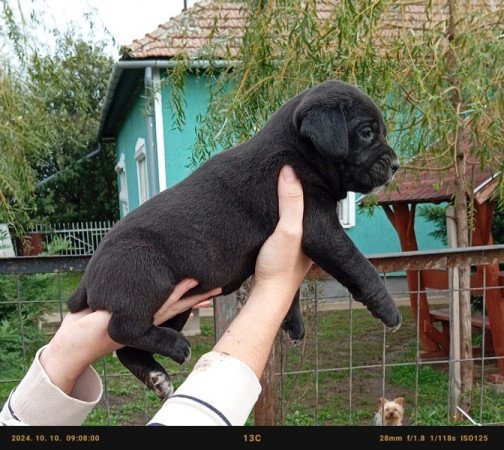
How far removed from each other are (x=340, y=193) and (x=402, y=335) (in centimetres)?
633

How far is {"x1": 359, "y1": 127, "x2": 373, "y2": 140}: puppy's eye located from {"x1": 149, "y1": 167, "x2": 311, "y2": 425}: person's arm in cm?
27

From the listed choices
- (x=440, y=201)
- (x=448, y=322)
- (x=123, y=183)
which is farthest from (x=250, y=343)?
(x=123, y=183)

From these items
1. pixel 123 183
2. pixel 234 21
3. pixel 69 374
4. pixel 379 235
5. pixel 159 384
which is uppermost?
pixel 234 21

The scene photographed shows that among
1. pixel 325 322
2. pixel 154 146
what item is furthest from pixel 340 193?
pixel 154 146

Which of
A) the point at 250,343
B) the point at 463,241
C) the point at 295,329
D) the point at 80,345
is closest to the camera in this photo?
the point at 250,343

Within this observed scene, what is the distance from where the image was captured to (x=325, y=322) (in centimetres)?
802

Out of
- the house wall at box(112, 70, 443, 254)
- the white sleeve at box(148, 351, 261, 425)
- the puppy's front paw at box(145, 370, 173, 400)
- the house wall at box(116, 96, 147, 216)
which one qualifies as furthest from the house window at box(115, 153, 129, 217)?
the white sleeve at box(148, 351, 261, 425)

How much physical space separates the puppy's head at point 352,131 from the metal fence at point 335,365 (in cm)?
90

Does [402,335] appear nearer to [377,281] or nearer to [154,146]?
[154,146]

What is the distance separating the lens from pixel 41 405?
1683 millimetres

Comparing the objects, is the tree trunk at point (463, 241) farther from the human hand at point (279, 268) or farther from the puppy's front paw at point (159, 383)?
the puppy's front paw at point (159, 383)

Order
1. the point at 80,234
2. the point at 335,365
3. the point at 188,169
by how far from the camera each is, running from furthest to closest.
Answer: the point at 80,234
the point at 188,169
the point at 335,365

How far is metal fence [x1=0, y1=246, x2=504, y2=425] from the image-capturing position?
9.26 feet

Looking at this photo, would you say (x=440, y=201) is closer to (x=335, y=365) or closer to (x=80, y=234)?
(x=335, y=365)
